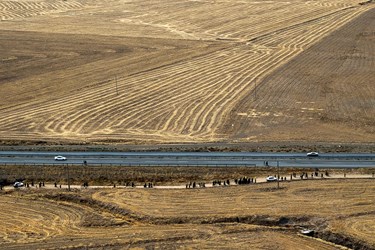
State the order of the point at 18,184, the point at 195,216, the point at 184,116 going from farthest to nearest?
the point at 184,116, the point at 18,184, the point at 195,216

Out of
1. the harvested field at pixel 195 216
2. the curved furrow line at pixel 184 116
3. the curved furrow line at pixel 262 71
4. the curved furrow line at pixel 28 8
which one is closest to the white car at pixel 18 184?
the harvested field at pixel 195 216

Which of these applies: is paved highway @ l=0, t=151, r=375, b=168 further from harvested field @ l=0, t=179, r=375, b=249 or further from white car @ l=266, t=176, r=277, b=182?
harvested field @ l=0, t=179, r=375, b=249

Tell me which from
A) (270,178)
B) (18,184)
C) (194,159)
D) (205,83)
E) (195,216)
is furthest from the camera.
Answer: (205,83)

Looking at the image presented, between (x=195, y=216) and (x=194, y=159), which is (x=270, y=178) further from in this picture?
(x=195, y=216)

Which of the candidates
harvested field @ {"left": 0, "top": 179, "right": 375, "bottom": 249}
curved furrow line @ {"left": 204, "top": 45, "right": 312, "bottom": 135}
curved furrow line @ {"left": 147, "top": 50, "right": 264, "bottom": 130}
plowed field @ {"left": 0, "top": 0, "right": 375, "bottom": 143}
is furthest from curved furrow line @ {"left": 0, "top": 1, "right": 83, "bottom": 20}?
harvested field @ {"left": 0, "top": 179, "right": 375, "bottom": 249}

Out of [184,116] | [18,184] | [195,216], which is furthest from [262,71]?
[195,216]
